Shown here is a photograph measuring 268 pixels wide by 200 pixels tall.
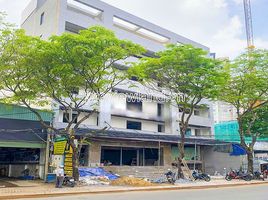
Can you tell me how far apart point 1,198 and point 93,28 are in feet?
30.2

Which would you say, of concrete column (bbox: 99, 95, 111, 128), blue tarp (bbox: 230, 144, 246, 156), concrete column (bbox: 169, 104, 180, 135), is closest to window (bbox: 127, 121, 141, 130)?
concrete column (bbox: 99, 95, 111, 128)

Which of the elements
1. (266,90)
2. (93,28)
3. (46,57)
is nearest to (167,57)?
(93,28)

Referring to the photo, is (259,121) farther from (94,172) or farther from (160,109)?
(94,172)

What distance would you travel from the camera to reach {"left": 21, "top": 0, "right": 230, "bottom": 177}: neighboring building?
2642 cm

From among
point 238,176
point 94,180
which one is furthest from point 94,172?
point 238,176

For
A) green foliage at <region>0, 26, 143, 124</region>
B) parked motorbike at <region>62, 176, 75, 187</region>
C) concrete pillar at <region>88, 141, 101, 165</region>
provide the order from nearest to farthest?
green foliage at <region>0, 26, 143, 124</region>
parked motorbike at <region>62, 176, 75, 187</region>
concrete pillar at <region>88, 141, 101, 165</region>

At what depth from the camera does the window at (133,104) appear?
31.2 metres

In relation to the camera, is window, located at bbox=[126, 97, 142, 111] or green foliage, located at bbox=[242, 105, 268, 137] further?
window, located at bbox=[126, 97, 142, 111]

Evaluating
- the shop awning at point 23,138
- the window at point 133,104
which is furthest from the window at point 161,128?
the shop awning at point 23,138

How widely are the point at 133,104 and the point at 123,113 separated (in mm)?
2235

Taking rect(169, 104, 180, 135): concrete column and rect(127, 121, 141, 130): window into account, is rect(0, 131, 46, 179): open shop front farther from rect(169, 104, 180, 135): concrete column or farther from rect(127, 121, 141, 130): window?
rect(169, 104, 180, 135): concrete column

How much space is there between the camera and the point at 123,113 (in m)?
30.1

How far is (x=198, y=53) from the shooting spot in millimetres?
19812

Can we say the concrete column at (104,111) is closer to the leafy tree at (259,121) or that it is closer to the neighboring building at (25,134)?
the neighboring building at (25,134)
